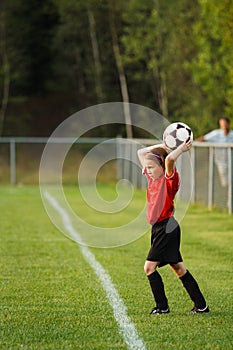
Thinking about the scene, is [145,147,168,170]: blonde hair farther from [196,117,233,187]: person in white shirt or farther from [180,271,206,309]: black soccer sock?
[196,117,233,187]: person in white shirt

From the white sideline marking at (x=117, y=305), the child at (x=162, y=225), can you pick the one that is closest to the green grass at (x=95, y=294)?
the white sideline marking at (x=117, y=305)

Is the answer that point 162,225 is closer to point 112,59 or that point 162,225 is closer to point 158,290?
point 158,290

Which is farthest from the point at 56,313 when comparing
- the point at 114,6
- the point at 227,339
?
the point at 114,6

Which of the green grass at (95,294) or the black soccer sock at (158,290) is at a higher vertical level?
the black soccer sock at (158,290)

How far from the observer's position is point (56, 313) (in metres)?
7.84

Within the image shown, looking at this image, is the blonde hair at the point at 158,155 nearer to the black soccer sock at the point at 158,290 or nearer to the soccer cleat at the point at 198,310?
the black soccer sock at the point at 158,290

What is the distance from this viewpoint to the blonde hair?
760cm

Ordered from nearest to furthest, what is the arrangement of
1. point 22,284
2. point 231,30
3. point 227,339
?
point 227,339, point 22,284, point 231,30

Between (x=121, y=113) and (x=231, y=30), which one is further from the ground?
(x=231, y=30)

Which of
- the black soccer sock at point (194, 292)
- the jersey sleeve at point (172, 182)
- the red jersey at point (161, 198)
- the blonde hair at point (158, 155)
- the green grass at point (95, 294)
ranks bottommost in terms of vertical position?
the green grass at point (95, 294)

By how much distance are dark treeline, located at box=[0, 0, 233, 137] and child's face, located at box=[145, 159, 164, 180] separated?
19.1m

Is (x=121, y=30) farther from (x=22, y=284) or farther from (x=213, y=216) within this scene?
(x=22, y=284)

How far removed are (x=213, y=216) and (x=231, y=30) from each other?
34.0 feet

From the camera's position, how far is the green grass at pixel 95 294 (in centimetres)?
679
